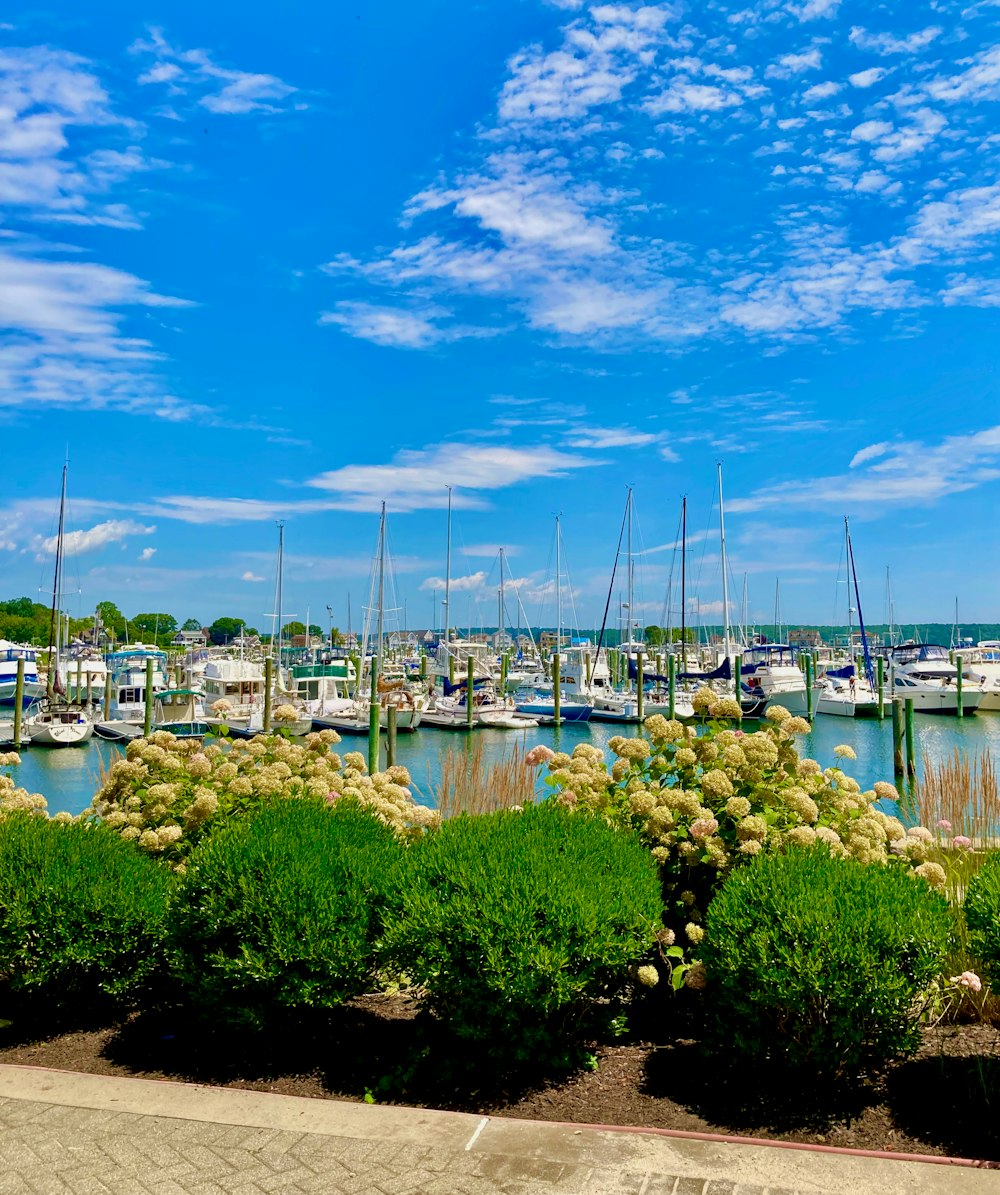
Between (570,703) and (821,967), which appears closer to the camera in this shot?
(821,967)

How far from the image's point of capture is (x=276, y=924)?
16.5ft

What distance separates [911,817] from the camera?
13.9m

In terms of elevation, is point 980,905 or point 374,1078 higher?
point 980,905

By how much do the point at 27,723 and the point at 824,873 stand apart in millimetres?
41559

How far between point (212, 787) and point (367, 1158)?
12.3 feet

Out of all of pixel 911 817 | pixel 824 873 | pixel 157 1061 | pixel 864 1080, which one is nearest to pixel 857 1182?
pixel 864 1080

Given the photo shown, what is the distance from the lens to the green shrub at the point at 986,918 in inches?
178

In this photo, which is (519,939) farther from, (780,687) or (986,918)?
(780,687)

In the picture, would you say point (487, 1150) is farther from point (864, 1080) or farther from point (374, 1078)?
point (864, 1080)

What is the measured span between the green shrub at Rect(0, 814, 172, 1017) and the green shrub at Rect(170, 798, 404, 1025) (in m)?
0.44

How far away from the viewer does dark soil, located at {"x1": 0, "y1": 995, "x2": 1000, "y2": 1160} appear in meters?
4.41

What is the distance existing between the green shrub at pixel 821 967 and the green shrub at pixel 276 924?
71.9 inches

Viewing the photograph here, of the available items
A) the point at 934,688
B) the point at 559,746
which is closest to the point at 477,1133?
the point at 559,746

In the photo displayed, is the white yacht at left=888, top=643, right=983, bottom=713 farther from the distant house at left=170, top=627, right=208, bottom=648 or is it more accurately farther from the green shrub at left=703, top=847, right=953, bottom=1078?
the distant house at left=170, top=627, right=208, bottom=648
